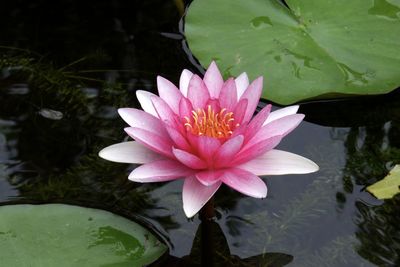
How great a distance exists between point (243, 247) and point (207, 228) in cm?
23

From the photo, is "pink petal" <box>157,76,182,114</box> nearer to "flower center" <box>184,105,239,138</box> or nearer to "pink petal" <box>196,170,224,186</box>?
"flower center" <box>184,105,239,138</box>

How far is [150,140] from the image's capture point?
6.21 feet

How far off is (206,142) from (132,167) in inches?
30.6

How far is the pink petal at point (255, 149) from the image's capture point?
1.86 meters

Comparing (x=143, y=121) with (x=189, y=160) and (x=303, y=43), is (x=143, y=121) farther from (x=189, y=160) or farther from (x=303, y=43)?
(x=303, y=43)

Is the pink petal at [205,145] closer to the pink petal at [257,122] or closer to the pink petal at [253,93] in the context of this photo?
the pink petal at [257,122]

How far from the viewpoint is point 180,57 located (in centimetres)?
302

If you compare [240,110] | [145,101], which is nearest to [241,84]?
[240,110]

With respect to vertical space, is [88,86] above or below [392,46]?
below

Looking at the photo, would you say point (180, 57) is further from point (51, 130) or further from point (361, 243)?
point (361, 243)

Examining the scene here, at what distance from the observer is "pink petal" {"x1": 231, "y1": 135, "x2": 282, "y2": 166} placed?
1.86 meters

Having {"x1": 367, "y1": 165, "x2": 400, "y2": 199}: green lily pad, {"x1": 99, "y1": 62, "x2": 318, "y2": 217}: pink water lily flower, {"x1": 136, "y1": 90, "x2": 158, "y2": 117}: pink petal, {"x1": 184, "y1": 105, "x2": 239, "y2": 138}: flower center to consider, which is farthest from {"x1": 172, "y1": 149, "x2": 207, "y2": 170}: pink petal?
{"x1": 367, "y1": 165, "x2": 400, "y2": 199}: green lily pad

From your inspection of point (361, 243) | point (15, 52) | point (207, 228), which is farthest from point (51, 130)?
point (361, 243)

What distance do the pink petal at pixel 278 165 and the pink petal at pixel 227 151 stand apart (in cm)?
7
